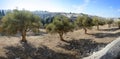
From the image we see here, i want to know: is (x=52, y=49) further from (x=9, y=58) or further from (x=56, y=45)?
(x=9, y=58)

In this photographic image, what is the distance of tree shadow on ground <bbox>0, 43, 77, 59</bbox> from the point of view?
3197 cm

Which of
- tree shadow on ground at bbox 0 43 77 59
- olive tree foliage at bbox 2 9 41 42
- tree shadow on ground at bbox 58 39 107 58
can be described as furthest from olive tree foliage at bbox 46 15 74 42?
tree shadow on ground at bbox 0 43 77 59

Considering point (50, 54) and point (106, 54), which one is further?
point (50, 54)

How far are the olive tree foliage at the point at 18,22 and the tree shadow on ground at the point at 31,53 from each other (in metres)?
3.61

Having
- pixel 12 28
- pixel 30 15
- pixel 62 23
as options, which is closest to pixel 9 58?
pixel 12 28

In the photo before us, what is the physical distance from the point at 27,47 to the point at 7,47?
3.74m

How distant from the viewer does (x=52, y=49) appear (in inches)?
1468

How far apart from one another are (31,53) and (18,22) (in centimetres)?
757

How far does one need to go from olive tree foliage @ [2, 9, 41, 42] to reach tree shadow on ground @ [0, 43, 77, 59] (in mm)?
3611

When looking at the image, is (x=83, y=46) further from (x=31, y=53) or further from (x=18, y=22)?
(x=18, y=22)

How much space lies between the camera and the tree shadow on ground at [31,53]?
3197 cm

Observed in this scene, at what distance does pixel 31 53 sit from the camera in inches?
1337

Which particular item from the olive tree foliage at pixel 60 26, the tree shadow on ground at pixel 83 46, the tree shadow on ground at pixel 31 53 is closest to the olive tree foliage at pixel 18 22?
the tree shadow on ground at pixel 31 53

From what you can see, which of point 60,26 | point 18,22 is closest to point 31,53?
point 18,22
